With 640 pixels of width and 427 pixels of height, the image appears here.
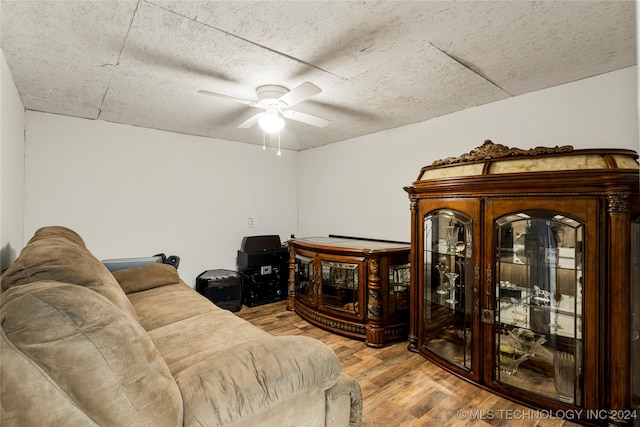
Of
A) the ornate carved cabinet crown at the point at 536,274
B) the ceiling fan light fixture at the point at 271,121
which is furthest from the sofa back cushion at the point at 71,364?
the ornate carved cabinet crown at the point at 536,274

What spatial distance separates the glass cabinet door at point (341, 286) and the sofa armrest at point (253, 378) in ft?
5.79

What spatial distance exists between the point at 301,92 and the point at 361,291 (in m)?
1.97

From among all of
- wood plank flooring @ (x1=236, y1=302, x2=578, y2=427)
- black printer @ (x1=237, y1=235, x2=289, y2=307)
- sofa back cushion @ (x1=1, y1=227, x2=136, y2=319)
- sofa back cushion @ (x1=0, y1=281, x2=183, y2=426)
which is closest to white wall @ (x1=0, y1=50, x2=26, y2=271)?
sofa back cushion @ (x1=1, y1=227, x2=136, y2=319)

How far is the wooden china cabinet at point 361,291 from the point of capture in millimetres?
2887

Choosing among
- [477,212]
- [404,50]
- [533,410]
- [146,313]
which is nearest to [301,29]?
[404,50]

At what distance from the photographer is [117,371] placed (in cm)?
87

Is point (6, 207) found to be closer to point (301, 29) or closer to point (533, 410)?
point (301, 29)

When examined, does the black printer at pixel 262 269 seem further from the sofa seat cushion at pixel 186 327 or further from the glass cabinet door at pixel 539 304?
the glass cabinet door at pixel 539 304

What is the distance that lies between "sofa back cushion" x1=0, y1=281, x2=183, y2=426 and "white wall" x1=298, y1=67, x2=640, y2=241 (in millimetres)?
2920

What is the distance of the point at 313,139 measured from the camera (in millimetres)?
4090

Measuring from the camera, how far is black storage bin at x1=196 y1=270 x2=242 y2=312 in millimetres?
3621

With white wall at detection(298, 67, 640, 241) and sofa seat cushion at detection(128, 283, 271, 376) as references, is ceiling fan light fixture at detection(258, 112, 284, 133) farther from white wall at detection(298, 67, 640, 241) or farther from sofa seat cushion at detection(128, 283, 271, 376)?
white wall at detection(298, 67, 640, 241)

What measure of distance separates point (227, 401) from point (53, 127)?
340 cm

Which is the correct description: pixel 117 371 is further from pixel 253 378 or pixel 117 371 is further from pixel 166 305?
pixel 166 305
